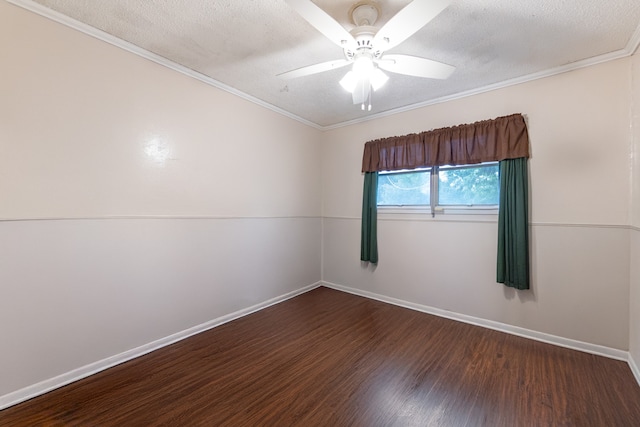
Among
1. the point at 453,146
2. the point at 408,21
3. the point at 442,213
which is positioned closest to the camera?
the point at 408,21

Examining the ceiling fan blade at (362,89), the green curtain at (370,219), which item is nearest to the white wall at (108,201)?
the green curtain at (370,219)

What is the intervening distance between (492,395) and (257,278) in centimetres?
243

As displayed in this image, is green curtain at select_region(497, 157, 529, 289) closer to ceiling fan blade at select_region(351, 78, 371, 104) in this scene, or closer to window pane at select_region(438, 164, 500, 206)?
window pane at select_region(438, 164, 500, 206)

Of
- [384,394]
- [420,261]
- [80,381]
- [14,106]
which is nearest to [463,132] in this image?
[420,261]

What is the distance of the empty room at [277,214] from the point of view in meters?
1.68

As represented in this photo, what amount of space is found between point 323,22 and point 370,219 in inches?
97.2

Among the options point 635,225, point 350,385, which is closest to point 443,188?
point 635,225

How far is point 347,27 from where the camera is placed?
192 centimetres

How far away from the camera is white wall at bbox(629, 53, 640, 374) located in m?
1.96

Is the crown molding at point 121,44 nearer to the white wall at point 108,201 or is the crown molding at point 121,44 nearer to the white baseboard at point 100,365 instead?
the white wall at point 108,201

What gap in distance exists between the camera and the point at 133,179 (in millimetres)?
2182

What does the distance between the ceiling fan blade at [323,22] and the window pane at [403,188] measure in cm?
201

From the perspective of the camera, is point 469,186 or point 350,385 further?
point 469,186

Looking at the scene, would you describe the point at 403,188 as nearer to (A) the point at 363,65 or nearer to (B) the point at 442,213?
(B) the point at 442,213
